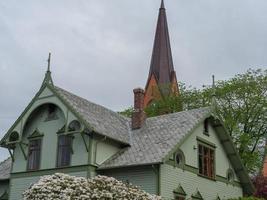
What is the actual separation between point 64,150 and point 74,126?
1.68 meters

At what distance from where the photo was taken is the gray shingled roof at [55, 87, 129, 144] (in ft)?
92.0

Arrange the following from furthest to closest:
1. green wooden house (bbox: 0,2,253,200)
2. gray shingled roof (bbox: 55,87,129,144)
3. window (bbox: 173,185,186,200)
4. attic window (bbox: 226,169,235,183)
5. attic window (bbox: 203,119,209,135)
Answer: attic window (bbox: 226,169,235,183)
attic window (bbox: 203,119,209,135)
gray shingled roof (bbox: 55,87,129,144)
window (bbox: 173,185,186,200)
green wooden house (bbox: 0,2,253,200)

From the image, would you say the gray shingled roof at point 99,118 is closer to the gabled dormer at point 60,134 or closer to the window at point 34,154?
the gabled dormer at point 60,134

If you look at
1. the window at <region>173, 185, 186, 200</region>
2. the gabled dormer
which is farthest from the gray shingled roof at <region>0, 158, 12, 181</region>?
the window at <region>173, 185, 186, 200</region>

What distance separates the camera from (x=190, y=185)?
28625 millimetres

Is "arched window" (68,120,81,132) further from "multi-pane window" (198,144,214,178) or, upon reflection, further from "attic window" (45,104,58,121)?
"multi-pane window" (198,144,214,178)

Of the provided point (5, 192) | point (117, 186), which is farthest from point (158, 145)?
point (5, 192)

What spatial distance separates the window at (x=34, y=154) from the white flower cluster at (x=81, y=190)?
23.0 ft

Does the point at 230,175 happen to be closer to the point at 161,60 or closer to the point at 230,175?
the point at 230,175

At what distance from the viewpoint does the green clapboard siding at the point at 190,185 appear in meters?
26.4

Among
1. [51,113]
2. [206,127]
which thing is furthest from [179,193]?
[51,113]

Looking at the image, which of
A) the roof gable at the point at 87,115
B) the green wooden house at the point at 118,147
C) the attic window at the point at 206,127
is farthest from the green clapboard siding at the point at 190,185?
the roof gable at the point at 87,115

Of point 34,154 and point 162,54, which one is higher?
point 162,54

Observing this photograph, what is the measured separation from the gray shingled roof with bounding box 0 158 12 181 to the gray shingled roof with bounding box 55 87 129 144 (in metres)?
6.75
